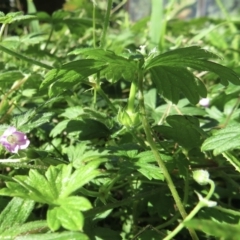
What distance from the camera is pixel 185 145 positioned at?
2.94ft

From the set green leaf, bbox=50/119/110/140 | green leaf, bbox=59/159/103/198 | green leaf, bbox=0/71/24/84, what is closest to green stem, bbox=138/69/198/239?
green leaf, bbox=59/159/103/198

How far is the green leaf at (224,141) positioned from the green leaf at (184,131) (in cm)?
11

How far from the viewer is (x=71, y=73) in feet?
2.66

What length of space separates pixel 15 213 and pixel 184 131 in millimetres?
344

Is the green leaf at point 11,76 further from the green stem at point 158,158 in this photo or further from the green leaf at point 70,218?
the green leaf at point 70,218

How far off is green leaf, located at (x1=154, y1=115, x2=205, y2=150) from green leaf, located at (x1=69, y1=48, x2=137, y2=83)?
139mm

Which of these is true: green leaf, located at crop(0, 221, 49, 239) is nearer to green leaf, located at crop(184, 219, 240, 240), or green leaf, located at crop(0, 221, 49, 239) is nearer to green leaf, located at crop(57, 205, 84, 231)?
green leaf, located at crop(57, 205, 84, 231)

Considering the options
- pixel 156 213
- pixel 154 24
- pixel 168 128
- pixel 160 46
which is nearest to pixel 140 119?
pixel 168 128

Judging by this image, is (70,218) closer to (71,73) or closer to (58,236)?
(58,236)

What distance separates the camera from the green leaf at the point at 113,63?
2.45 ft

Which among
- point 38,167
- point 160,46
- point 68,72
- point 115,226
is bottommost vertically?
point 115,226

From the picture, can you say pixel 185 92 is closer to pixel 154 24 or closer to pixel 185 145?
pixel 185 145

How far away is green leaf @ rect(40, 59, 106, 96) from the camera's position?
0.79 metres

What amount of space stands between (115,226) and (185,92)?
0.29m
